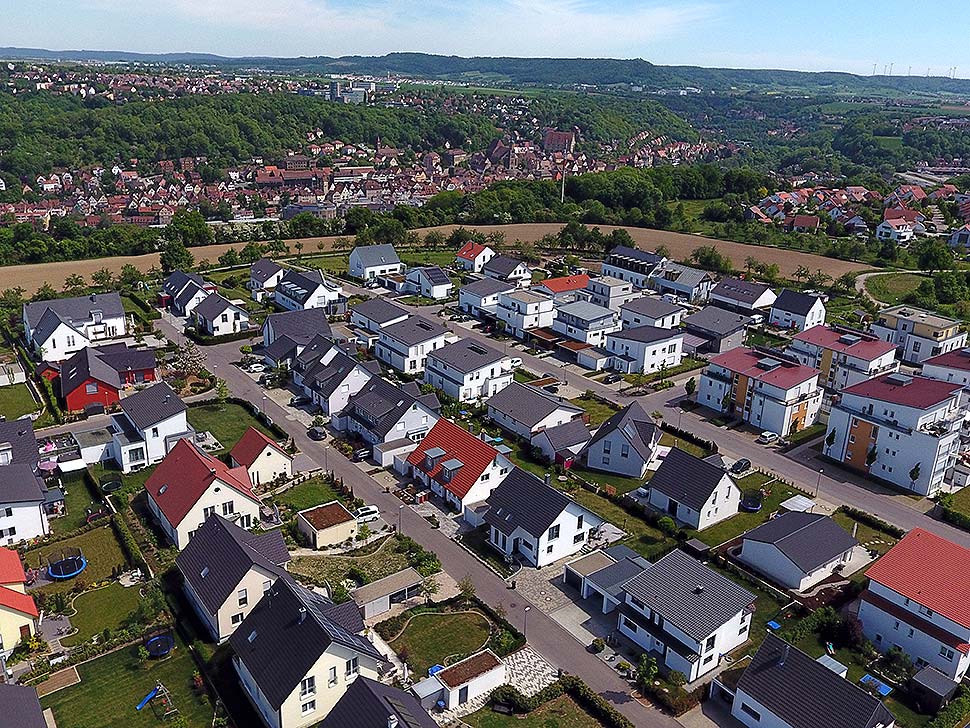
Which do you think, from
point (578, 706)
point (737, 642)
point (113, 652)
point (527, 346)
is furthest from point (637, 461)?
point (113, 652)

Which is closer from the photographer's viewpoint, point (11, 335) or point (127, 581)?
point (127, 581)

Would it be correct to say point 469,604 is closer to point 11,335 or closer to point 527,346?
point 527,346

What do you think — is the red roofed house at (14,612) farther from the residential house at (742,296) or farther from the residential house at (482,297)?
the residential house at (742,296)

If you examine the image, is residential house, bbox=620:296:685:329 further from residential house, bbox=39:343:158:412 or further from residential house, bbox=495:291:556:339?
residential house, bbox=39:343:158:412

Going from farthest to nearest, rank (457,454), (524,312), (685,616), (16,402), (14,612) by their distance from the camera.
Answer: (524,312), (16,402), (457,454), (685,616), (14,612)

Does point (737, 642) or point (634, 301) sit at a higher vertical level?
point (634, 301)

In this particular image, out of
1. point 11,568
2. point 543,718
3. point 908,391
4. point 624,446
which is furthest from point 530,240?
point 543,718

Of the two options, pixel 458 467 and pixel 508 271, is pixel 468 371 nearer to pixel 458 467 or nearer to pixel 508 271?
pixel 458 467

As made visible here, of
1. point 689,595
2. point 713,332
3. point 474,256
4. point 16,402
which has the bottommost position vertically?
point 16,402
